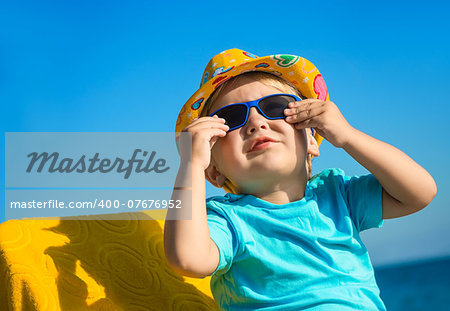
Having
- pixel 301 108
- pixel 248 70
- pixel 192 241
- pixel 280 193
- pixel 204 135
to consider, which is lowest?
pixel 192 241

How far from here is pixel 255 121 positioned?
5.82 ft

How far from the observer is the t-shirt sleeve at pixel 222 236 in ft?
5.08

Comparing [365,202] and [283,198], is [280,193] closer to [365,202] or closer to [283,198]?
[283,198]

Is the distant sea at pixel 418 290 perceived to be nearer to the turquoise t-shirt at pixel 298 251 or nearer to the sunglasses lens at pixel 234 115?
the turquoise t-shirt at pixel 298 251

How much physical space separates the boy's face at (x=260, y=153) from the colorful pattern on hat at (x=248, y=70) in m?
0.12

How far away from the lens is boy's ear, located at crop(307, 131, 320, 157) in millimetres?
1941

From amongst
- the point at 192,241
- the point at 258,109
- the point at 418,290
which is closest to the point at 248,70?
the point at 258,109

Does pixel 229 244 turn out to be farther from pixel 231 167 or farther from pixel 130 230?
pixel 130 230

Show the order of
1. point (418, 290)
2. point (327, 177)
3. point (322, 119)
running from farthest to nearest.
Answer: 1. point (418, 290)
2. point (327, 177)
3. point (322, 119)

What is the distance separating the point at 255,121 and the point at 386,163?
0.50 meters

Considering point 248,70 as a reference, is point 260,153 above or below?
below

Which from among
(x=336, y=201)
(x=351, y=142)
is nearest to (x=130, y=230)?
(x=336, y=201)

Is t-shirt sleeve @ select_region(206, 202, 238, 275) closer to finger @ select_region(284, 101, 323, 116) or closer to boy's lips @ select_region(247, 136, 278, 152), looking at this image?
boy's lips @ select_region(247, 136, 278, 152)

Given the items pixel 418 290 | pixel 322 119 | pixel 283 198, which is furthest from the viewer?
pixel 418 290
